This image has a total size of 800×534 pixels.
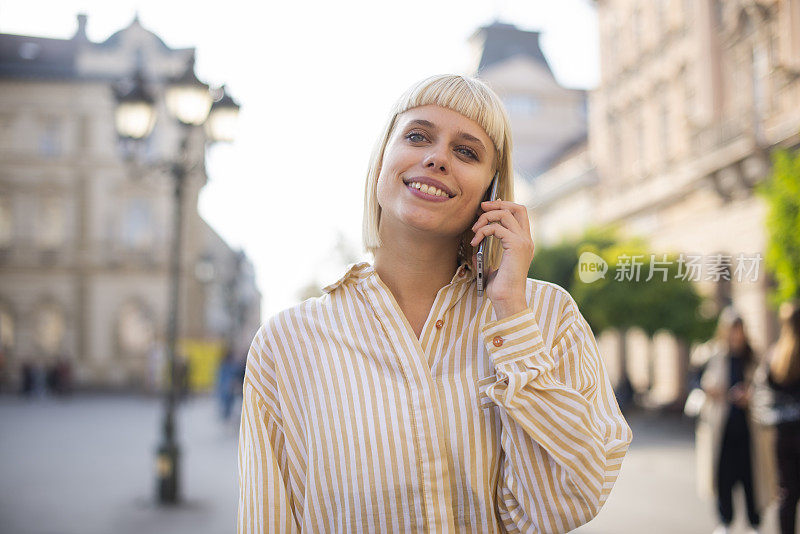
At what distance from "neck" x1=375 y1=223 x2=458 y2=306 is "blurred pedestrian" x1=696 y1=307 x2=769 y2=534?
5129mm

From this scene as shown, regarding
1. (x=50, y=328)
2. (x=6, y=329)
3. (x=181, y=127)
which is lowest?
(x=181, y=127)

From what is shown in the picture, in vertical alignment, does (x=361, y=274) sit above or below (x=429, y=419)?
above

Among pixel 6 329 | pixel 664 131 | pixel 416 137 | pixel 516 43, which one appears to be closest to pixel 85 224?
pixel 6 329

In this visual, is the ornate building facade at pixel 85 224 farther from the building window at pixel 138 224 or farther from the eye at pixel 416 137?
the eye at pixel 416 137

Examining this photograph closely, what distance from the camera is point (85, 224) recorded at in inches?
1494

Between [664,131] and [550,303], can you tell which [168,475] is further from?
[550,303]

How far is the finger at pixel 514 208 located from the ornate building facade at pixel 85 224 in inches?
1178

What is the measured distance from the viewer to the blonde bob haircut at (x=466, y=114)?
5.99 feet

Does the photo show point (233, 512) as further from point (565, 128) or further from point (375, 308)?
point (565, 128)

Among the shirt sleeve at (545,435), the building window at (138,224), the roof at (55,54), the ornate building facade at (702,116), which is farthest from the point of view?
the building window at (138,224)

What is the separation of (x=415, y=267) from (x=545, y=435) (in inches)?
20.4

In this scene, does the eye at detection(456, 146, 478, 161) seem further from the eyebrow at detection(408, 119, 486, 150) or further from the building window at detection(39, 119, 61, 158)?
the building window at detection(39, 119, 61, 158)

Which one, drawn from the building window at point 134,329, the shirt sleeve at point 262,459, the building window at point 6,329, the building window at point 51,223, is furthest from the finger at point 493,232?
the building window at point 134,329

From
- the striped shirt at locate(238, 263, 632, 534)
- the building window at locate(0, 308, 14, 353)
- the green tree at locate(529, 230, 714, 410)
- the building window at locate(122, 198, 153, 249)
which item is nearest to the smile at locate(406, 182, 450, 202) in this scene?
the striped shirt at locate(238, 263, 632, 534)
